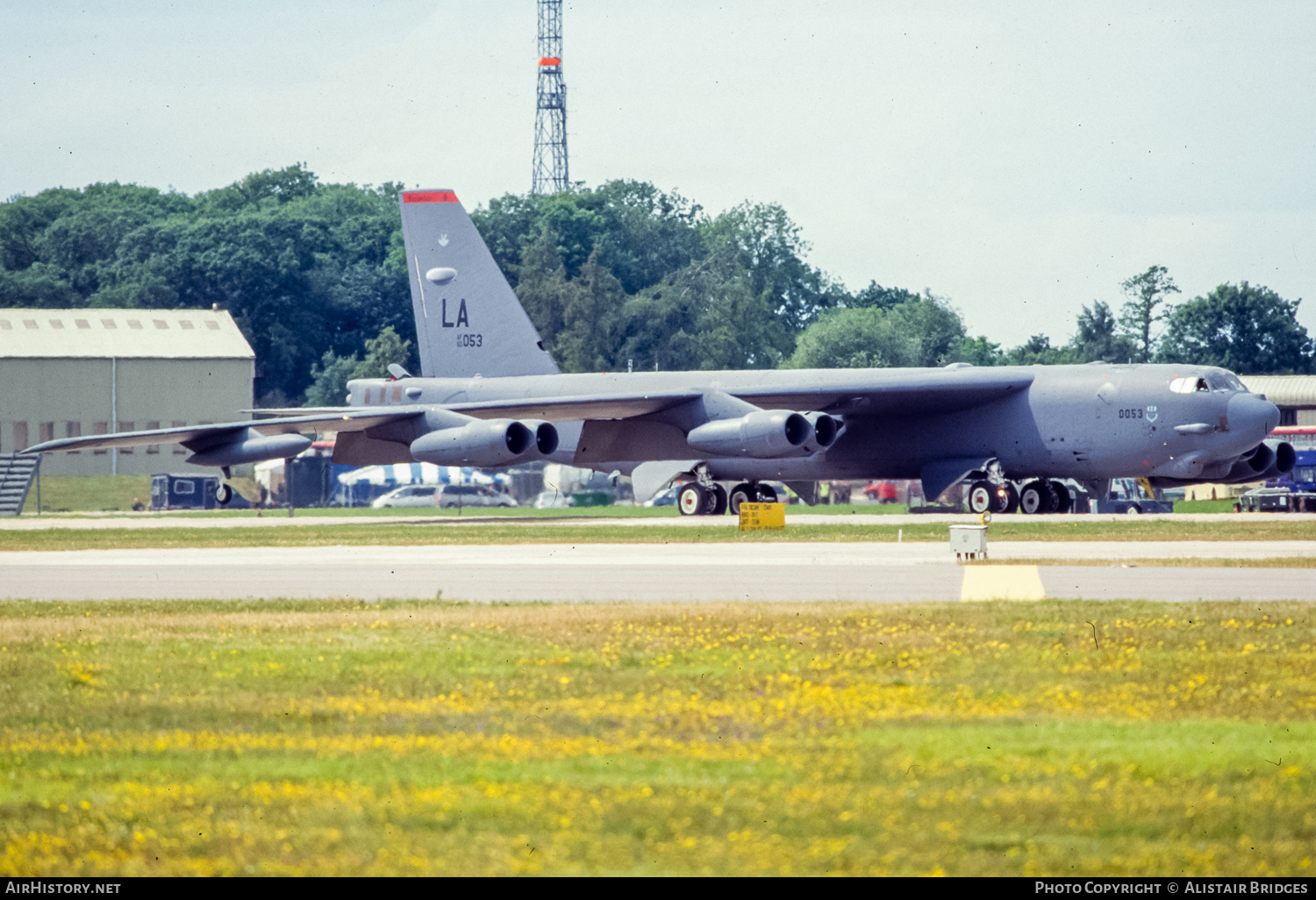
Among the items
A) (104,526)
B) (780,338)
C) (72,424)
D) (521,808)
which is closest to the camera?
(521,808)

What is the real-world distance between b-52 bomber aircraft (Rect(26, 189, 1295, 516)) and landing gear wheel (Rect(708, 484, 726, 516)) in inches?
1.8

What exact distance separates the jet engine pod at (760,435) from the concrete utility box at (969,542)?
526 inches

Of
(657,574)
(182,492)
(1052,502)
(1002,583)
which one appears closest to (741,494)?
(1052,502)

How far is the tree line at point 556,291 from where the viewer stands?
9806 cm

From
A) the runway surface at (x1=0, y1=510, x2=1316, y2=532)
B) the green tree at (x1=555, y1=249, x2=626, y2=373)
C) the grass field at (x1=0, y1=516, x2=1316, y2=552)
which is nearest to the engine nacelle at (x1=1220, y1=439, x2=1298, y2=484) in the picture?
the runway surface at (x1=0, y1=510, x2=1316, y2=532)

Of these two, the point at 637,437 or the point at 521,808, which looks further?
the point at 637,437

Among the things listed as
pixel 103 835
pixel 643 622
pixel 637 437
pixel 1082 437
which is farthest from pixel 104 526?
pixel 103 835

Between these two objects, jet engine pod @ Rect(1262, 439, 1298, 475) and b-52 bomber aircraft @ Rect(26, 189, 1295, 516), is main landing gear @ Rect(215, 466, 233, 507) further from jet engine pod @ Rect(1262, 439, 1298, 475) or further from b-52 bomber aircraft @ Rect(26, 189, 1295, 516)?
jet engine pod @ Rect(1262, 439, 1298, 475)

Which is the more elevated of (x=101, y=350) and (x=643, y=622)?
(x=101, y=350)

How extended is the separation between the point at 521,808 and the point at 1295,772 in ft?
11.3

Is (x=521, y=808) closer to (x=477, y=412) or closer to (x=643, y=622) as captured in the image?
(x=643, y=622)

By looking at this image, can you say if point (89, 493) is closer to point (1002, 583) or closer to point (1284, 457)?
point (1284, 457)

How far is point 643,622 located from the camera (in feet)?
44.1

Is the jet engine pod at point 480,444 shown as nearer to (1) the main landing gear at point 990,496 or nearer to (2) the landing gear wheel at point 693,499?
(2) the landing gear wheel at point 693,499
